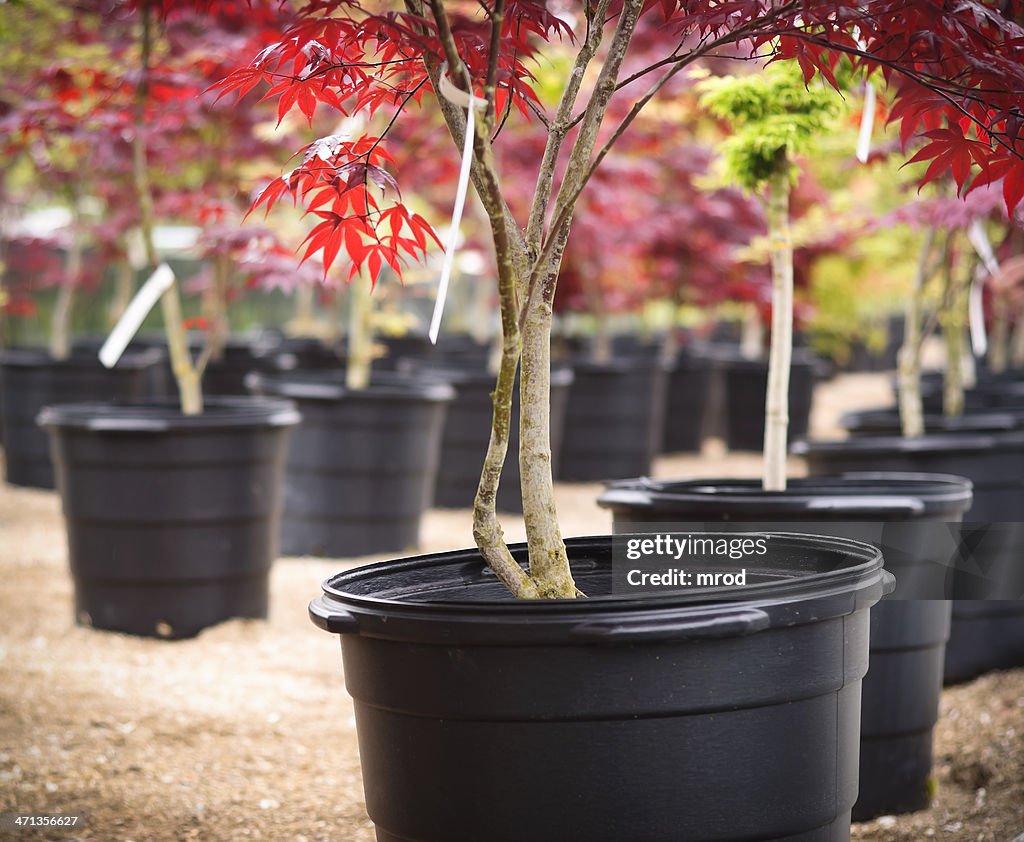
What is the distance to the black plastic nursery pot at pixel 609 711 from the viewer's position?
1.66 m

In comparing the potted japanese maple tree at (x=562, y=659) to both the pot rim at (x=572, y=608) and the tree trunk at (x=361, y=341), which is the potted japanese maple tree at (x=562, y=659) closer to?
the pot rim at (x=572, y=608)

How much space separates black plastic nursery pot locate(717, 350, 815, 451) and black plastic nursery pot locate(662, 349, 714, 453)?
0.28m

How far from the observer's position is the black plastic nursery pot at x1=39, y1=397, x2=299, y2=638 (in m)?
4.09

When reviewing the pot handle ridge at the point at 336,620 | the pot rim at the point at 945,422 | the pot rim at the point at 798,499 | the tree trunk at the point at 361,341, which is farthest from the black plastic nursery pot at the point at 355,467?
the pot handle ridge at the point at 336,620

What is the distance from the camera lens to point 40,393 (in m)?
7.49

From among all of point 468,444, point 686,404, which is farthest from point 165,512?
point 686,404

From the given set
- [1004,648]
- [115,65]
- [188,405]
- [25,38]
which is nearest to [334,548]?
A: [188,405]

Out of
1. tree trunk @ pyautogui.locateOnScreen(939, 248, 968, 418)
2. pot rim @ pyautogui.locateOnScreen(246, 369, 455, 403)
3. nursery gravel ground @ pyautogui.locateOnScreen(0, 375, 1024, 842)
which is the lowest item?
nursery gravel ground @ pyautogui.locateOnScreen(0, 375, 1024, 842)

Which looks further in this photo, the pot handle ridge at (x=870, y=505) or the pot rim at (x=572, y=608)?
the pot handle ridge at (x=870, y=505)

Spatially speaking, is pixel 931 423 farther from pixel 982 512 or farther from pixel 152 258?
pixel 152 258

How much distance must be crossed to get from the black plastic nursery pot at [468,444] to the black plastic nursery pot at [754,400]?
335 centimetres

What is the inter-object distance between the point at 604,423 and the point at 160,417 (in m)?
4.26

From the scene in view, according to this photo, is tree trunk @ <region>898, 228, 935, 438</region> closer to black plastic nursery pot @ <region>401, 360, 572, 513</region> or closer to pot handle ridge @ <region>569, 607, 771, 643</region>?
pot handle ridge @ <region>569, 607, 771, 643</region>

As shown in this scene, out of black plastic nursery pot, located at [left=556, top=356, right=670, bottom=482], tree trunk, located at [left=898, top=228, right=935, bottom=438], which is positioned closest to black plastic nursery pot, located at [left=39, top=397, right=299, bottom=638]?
tree trunk, located at [left=898, top=228, right=935, bottom=438]
